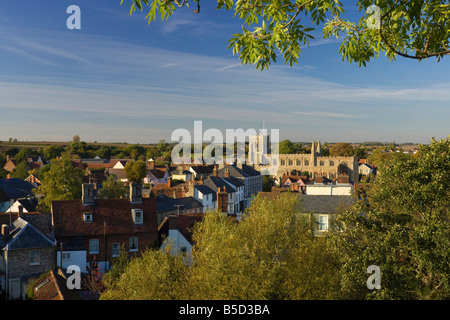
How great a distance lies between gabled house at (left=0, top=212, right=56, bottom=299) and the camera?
87.0 feet

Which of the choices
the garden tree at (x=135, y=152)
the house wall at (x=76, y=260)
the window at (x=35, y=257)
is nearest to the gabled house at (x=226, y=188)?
the house wall at (x=76, y=260)

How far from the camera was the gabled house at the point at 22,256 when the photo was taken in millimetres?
26531

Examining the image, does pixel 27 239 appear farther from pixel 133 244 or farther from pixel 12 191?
pixel 12 191

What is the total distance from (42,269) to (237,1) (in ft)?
91.3

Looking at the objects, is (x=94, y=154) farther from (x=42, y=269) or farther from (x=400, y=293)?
(x=400, y=293)

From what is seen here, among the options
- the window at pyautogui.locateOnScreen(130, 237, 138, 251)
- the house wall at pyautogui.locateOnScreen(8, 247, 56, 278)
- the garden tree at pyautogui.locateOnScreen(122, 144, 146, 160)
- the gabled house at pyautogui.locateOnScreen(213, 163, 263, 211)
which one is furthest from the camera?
the garden tree at pyautogui.locateOnScreen(122, 144, 146, 160)

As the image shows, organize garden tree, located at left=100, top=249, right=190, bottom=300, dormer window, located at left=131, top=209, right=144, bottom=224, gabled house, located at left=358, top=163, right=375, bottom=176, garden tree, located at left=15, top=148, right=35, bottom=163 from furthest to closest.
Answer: garden tree, located at left=15, top=148, right=35, bottom=163, gabled house, located at left=358, top=163, right=375, bottom=176, dormer window, located at left=131, top=209, right=144, bottom=224, garden tree, located at left=100, top=249, right=190, bottom=300

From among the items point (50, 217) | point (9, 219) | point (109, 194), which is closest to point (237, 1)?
point (50, 217)

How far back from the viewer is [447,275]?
12.4 meters

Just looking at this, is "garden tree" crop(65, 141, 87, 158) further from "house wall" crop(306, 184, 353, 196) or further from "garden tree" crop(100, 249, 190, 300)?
"garden tree" crop(100, 249, 190, 300)

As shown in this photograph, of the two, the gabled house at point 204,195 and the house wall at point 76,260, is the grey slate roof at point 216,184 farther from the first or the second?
the house wall at point 76,260

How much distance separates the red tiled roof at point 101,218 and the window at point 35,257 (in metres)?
3.28

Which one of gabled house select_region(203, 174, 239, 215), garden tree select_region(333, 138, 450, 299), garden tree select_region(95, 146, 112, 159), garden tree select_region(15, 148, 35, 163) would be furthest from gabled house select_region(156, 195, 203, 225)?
garden tree select_region(95, 146, 112, 159)

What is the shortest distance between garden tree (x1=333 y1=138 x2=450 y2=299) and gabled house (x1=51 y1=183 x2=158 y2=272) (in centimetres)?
1955
